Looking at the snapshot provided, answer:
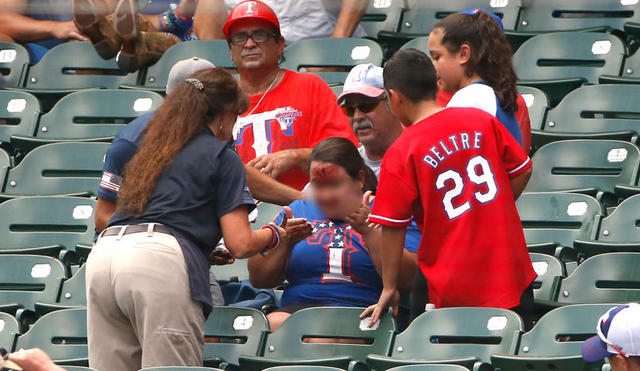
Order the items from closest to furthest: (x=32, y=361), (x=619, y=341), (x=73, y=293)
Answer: (x=32, y=361), (x=619, y=341), (x=73, y=293)

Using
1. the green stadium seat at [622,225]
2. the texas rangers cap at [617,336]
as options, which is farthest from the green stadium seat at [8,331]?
the texas rangers cap at [617,336]

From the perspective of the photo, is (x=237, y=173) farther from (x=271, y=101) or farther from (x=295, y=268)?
(x=271, y=101)

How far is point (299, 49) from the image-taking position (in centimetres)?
686

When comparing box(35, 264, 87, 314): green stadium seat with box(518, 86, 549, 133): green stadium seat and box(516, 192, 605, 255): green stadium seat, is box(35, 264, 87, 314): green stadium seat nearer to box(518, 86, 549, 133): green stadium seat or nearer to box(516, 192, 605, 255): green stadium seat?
box(516, 192, 605, 255): green stadium seat

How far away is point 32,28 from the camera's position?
7.59 metres

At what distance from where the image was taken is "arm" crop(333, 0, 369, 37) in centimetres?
701

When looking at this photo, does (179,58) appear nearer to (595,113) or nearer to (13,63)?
(13,63)

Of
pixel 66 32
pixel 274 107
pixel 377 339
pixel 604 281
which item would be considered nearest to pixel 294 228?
pixel 377 339

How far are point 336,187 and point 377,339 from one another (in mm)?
632

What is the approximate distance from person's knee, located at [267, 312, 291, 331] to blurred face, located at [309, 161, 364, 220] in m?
0.43

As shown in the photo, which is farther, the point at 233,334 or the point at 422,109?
the point at 233,334

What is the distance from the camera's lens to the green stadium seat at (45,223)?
570 cm

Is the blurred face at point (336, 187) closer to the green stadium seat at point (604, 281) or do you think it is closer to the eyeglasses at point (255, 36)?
the green stadium seat at point (604, 281)

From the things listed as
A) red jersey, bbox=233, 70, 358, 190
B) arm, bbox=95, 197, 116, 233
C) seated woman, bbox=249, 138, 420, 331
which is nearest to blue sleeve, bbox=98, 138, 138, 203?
arm, bbox=95, 197, 116, 233
